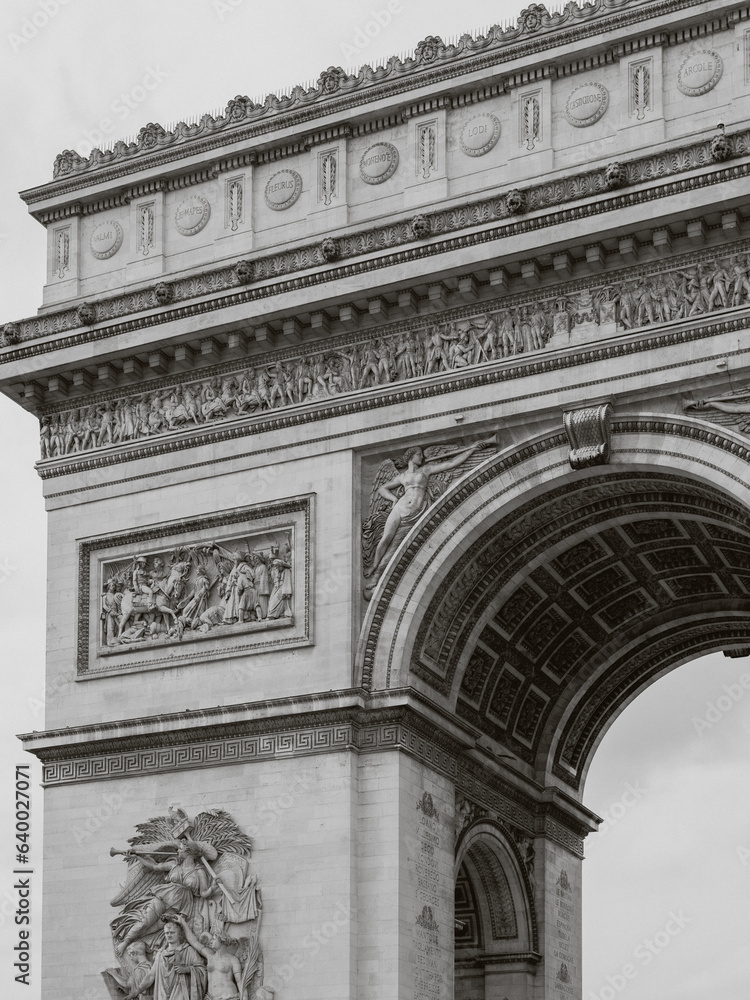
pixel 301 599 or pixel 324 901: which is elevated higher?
pixel 301 599

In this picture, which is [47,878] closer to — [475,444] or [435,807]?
[435,807]

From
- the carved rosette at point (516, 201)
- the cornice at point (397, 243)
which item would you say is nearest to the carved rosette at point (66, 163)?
the cornice at point (397, 243)

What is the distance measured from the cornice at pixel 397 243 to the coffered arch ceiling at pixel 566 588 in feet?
10.6

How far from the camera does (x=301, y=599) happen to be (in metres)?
28.1

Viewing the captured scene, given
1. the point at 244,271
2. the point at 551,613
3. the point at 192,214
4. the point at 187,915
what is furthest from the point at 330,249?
the point at 187,915

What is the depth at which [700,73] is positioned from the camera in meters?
27.6

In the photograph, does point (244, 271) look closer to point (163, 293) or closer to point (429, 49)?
point (163, 293)

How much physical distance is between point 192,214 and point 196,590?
21.3ft

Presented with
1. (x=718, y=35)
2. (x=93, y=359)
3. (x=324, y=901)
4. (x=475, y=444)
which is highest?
(x=718, y=35)

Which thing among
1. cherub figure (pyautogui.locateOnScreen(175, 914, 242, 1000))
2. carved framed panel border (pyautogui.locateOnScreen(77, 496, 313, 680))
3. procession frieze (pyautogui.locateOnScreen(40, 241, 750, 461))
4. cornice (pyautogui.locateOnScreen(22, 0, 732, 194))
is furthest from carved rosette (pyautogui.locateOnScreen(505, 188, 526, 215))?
cherub figure (pyautogui.locateOnScreen(175, 914, 242, 1000))

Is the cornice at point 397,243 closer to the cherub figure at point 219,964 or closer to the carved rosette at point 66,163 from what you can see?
the carved rosette at point 66,163

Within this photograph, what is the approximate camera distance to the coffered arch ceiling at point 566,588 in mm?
27109

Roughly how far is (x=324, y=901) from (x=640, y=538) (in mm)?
7743

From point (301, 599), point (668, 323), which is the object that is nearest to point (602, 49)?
point (668, 323)
